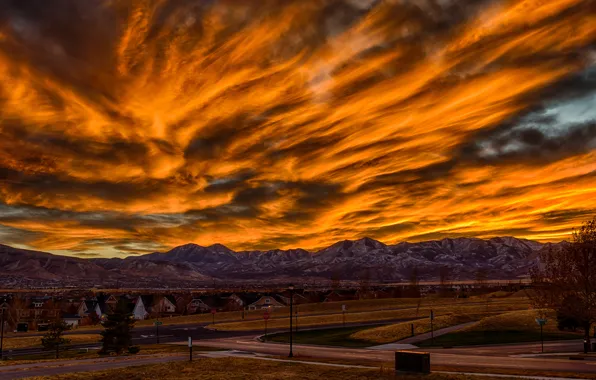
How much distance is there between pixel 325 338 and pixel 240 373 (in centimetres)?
4034

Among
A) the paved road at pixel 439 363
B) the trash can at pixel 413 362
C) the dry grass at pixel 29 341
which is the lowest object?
the dry grass at pixel 29 341

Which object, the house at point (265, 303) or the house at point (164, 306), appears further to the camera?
the house at point (265, 303)

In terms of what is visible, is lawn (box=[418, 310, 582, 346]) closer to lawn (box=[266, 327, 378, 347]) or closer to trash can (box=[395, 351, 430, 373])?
lawn (box=[266, 327, 378, 347])

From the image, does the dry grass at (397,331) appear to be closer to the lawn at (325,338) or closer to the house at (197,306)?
the lawn at (325,338)

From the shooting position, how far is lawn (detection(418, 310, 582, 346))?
62.7 meters

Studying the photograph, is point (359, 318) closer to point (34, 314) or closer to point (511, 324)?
point (511, 324)

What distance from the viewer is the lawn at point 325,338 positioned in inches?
2673

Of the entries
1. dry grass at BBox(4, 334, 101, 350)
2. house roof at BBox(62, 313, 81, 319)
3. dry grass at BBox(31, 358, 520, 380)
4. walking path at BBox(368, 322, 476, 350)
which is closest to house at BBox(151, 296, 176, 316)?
house roof at BBox(62, 313, 81, 319)

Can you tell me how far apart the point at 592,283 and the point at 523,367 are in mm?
13957

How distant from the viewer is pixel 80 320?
13950 cm

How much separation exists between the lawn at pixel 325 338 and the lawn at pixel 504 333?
10276 mm

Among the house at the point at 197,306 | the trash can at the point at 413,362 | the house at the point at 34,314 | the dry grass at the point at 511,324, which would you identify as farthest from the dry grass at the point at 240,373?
the house at the point at 197,306

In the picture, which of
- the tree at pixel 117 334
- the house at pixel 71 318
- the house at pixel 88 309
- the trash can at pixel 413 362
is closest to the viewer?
the trash can at pixel 413 362

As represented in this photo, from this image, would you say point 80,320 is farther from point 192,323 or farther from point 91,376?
point 91,376
